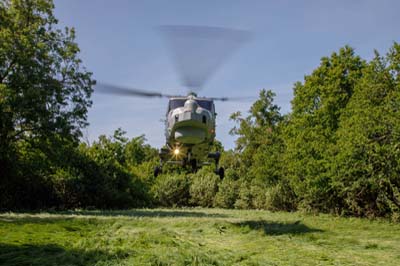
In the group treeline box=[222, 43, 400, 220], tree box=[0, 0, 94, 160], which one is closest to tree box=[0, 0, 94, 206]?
tree box=[0, 0, 94, 160]

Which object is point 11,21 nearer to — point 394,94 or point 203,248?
point 203,248

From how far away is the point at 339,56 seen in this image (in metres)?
22.0

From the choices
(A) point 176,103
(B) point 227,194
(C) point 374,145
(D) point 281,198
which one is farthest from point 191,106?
(B) point 227,194

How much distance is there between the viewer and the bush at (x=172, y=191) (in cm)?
3300

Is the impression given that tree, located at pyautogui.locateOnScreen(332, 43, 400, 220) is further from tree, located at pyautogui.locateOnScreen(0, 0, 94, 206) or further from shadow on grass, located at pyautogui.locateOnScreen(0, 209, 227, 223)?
tree, located at pyautogui.locateOnScreen(0, 0, 94, 206)

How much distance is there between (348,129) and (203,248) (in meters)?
11.8

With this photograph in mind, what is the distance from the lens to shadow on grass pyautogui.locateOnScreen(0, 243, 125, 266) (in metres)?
6.36

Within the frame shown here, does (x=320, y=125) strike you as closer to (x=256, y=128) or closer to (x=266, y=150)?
(x=266, y=150)

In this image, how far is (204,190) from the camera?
1284 inches

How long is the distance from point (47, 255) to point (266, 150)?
2208 cm

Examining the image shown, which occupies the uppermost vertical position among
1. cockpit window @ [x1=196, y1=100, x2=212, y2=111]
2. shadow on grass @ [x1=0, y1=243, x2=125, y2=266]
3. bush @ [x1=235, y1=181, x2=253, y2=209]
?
cockpit window @ [x1=196, y1=100, x2=212, y2=111]

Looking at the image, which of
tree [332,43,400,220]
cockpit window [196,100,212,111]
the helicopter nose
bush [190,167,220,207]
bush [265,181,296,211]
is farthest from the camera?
bush [190,167,220,207]

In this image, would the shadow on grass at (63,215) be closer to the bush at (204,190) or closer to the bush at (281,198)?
the bush at (281,198)

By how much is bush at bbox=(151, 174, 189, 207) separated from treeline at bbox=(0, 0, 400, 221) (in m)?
5.57
